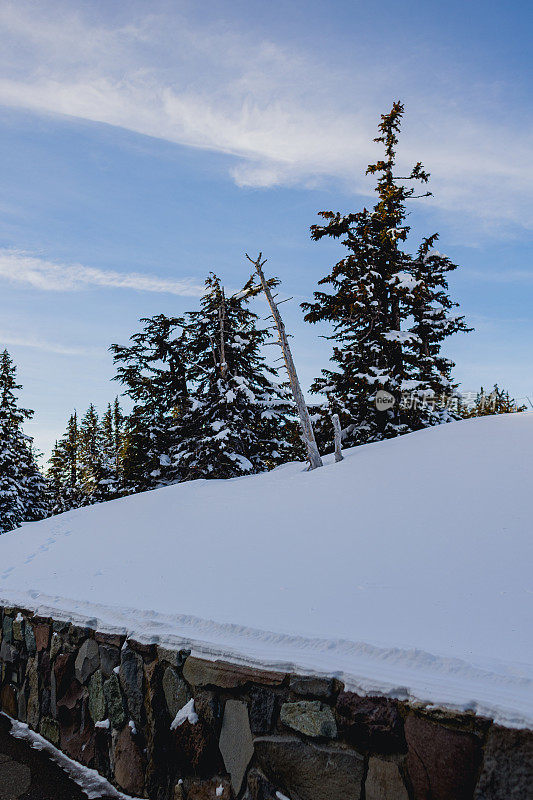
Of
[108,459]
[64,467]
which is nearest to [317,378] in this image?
[108,459]

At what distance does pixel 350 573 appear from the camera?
3.99 m

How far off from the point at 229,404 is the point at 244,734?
15128 millimetres

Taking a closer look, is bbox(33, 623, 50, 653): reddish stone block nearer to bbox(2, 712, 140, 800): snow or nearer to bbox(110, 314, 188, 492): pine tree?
bbox(2, 712, 140, 800): snow

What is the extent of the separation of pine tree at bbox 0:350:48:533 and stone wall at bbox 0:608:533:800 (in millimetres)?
21020

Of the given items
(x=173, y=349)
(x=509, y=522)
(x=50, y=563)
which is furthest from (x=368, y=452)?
(x=173, y=349)

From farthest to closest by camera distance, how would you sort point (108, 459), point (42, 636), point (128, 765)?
point (108, 459) < point (42, 636) < point (128, 765)

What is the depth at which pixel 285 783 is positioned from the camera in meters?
2.69

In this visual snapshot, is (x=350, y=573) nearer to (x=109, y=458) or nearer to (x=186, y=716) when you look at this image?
(x=186, y=716)

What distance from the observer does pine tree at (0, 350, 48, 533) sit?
911 inches

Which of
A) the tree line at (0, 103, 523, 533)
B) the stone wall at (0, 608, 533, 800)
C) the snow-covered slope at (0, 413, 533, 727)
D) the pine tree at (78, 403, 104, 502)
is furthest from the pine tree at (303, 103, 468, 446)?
the pine tree at (78, 403, 104, 502)

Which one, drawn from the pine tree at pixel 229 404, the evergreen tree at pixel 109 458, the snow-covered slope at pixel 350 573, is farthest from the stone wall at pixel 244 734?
the evergreen tree at pixel 109 458

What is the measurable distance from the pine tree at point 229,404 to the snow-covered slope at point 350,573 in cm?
855

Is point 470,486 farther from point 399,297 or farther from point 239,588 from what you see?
point 399,297

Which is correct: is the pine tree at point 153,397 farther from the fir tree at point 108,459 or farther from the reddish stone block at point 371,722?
the reddish stone block at point 371,722
